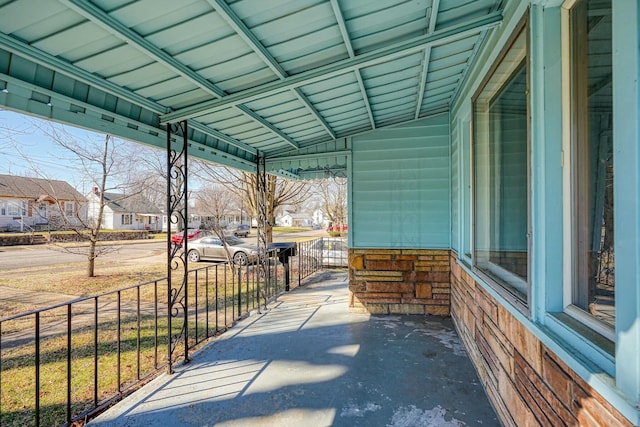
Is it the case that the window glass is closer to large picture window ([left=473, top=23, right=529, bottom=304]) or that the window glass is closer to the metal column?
large picture window ([left=473, top=23, right=529, bottom=304])

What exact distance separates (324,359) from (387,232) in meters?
1.94

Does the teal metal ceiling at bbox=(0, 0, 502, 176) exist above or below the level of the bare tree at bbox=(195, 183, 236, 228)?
above

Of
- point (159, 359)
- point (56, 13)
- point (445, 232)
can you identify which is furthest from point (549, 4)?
point (159, 359)

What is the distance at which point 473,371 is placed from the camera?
2.69 meters

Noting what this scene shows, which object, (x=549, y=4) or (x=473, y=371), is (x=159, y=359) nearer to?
(x=473, y=371)

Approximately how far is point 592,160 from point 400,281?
3147mm

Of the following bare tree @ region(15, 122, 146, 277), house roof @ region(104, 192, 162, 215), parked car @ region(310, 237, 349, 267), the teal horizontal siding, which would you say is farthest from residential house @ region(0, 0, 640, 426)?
bare tree @ region(15, 122, 146, 277)

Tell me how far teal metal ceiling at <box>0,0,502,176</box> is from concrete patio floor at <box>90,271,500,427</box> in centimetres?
217

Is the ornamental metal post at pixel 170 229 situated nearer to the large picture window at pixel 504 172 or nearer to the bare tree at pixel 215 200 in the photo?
the large picture window at pixel 504 172

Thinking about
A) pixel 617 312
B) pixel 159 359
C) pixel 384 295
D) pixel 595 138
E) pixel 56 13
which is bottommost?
pixel 159 359

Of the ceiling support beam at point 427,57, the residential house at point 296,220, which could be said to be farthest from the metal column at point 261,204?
the residential house at point 296,220

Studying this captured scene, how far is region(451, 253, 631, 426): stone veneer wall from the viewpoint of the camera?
45.3 inches

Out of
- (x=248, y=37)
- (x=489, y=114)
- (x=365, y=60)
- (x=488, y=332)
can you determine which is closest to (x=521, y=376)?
(x=488, y=332)

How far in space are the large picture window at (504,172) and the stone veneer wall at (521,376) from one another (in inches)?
9.5
